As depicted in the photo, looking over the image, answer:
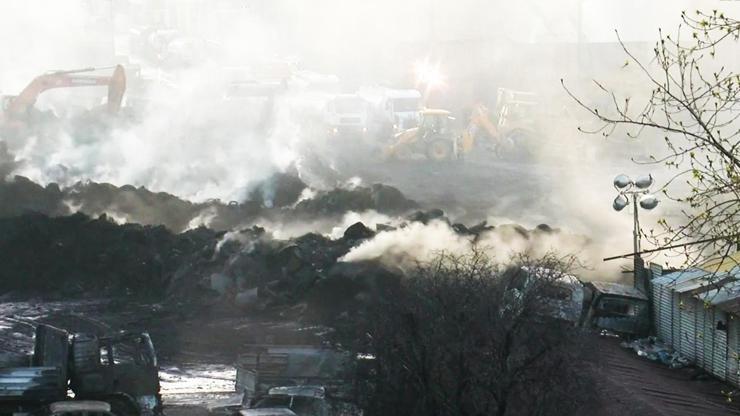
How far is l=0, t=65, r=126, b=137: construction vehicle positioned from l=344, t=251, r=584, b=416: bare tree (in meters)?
29.1

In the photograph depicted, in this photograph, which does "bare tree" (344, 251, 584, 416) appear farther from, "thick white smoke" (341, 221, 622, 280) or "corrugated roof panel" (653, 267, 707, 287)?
"thick white smoke" (341, 221, 622, 280)

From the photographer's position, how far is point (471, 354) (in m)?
16.8

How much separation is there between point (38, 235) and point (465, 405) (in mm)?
18037

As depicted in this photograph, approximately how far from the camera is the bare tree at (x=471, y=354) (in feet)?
53.8

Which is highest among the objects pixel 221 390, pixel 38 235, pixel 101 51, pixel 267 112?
pixel 101 51

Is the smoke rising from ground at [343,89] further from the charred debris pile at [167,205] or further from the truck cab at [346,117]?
the truck cab at [346,117]

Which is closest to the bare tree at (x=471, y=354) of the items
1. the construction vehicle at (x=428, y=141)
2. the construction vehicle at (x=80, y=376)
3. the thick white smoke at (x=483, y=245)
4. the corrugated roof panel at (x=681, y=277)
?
the construction vehicle at (x=80, y=376)

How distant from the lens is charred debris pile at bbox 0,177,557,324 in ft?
93.4

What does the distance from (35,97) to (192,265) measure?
1759 centimetres

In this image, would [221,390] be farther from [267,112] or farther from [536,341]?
[267,112]

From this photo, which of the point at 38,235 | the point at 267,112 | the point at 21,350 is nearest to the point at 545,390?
the point at 21,350

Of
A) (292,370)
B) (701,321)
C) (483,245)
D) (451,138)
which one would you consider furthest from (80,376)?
(451,138)


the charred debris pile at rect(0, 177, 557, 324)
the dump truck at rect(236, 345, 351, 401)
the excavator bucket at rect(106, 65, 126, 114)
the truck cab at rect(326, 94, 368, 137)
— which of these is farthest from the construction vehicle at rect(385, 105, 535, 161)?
the dump truck at rect(236, 345, 351, 401)

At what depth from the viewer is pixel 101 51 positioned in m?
71.2
